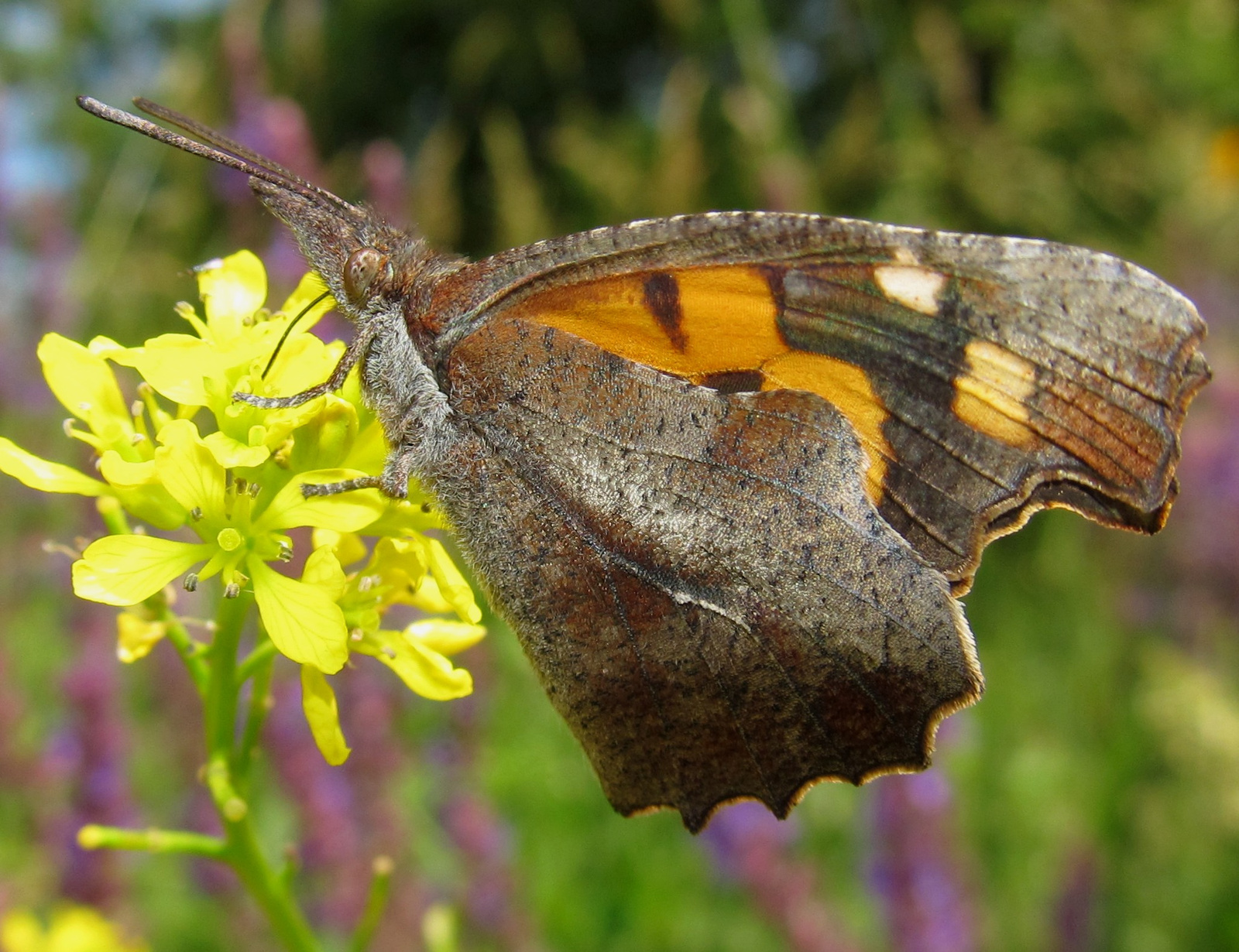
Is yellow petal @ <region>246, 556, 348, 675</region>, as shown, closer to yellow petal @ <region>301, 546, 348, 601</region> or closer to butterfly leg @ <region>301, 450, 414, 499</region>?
yellow petal @ <region>301, 546, 348, 601</region>

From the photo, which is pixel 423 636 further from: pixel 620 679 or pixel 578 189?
pixel 578 189

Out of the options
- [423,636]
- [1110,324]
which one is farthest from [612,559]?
[1110,324]

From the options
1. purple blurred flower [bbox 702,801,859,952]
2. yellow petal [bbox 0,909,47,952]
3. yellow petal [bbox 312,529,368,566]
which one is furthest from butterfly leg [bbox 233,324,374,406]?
purple blurred flower [bbox 702,801,859,952]

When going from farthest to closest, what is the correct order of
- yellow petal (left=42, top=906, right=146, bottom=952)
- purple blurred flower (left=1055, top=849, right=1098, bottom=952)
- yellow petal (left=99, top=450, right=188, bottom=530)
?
1. purple blurred flower (left=1055, top=849, right=1098, bottom=952)
2. yellow petal (left=42, top=906, right=146, bottom=952)
3. yellow petal (left=99, top=450, right=188, bottom=530)

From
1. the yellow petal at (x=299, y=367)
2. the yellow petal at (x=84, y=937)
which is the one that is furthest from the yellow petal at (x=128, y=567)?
the yellow petal at (x=84, y=937)

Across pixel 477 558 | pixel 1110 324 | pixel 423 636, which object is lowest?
pixel 423 636

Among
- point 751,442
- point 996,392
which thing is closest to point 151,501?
point 751,442

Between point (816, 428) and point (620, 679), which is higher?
point (816, 428)
